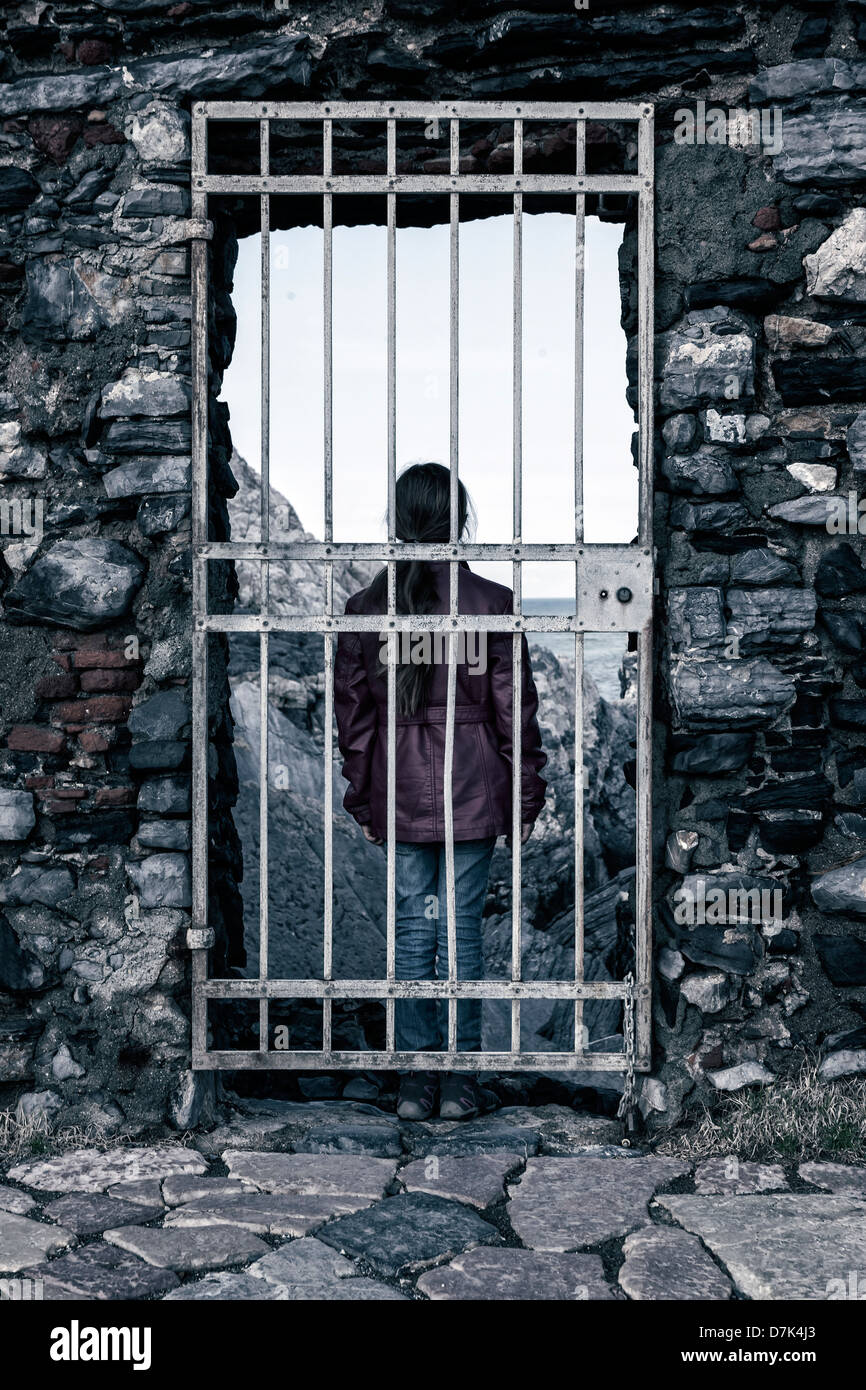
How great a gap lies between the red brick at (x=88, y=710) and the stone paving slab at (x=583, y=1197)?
167cm

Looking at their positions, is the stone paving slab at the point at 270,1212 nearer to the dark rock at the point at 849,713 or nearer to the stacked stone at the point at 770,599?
the stacked stone at the point at 770,599

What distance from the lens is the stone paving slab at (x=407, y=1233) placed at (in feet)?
7.97

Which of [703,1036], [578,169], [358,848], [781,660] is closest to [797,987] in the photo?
[703,1036]

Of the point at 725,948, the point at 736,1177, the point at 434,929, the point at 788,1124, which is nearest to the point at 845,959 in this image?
the point at 725,948

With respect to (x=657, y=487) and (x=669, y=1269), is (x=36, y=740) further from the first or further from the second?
(x=669, y=1269)

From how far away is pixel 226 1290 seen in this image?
2.27 metres

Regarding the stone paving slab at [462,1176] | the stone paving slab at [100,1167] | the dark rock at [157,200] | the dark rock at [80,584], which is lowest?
the stone paving slab at [100,1167]

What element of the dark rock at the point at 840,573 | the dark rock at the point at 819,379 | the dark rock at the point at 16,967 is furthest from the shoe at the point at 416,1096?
the dark rock at the point at 819,379

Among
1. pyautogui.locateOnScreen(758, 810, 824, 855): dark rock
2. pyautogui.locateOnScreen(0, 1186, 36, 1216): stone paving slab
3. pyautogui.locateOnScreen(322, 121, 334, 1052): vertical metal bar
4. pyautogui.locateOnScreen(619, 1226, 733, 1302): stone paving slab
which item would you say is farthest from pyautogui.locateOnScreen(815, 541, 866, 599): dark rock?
pyautogui.locateOnScreen(0, 1186, 36, 1216): stone paving slab

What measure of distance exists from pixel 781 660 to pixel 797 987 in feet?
2.96

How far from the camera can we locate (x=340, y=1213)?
265 centimetres

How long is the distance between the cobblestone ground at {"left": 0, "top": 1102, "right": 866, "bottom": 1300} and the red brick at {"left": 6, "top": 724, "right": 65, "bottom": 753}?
111 centimetres

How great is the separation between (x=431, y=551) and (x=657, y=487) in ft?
2.18

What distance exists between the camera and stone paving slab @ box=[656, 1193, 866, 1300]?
2301mm
